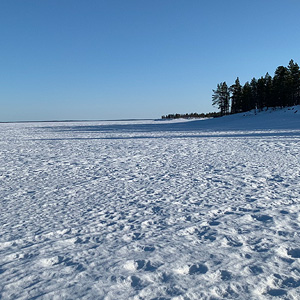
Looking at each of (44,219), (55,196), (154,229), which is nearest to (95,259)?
(154,229)

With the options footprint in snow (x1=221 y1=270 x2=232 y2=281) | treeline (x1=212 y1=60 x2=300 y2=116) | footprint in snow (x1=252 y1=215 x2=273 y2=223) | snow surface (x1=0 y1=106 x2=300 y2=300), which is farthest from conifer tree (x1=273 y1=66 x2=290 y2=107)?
footprint in snow (x1=221 y1=270 x2=232 y2=281)

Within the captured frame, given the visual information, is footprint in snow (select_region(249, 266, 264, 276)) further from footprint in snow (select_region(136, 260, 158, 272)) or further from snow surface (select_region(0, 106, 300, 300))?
footprint in snow (select_region(136, 260, 158, 272))

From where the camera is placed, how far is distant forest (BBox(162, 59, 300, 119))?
51406mm

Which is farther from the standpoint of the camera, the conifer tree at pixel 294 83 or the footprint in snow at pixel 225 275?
the conifer tree at pixel 294 83

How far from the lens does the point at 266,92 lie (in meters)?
57.9

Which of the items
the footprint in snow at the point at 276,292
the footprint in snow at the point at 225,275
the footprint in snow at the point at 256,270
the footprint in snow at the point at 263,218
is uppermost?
the footprint in snow at the point at 225,275

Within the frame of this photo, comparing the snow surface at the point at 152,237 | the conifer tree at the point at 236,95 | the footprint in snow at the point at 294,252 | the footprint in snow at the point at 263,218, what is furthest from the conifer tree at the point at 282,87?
the footprint in snow at the point at 294,252

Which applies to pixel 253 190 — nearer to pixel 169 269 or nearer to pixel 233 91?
pixel 169 269

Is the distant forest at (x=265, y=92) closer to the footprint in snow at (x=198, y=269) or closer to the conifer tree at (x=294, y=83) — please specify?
the conifer tree at (x=294, y=83)

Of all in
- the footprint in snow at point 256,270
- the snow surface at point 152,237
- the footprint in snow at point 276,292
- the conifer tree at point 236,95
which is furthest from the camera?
the conifer tree at point 236,95

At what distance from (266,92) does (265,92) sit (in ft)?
0.72

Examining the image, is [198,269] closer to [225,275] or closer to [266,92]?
[225,275]

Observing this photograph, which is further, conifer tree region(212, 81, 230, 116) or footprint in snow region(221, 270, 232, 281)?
conifer tree region(212, 81, 230, 116)

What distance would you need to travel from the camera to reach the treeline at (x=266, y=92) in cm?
5141
